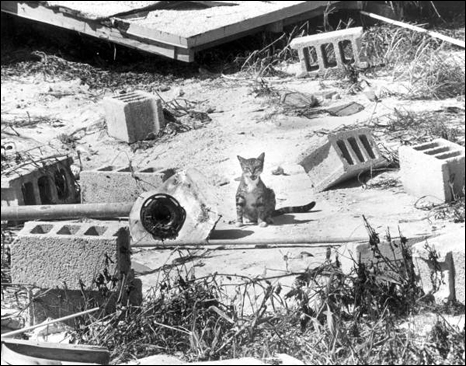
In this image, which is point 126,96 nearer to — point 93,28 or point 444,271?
point 93,28

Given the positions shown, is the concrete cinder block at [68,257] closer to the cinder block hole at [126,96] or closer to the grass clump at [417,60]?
the cinder block hole at [126,96]

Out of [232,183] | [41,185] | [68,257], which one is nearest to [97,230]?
[68,257]

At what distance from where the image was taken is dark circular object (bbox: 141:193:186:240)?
26.3ft

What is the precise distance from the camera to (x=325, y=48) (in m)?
12.1

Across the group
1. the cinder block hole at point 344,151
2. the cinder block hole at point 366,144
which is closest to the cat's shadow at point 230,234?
the cinder block hole at point 344,151

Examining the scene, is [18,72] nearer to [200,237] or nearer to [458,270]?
[200,237]

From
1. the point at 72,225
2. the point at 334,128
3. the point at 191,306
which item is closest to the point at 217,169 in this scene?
the point at 334,128

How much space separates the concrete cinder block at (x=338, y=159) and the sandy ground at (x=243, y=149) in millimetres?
115

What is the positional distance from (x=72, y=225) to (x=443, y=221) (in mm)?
2798

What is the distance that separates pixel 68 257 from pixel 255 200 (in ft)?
7.60

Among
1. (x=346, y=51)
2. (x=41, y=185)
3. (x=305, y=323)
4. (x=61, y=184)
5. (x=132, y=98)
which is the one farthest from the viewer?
(x=346, y=51)

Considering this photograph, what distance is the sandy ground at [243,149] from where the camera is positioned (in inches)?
303

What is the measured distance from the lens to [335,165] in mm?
9000

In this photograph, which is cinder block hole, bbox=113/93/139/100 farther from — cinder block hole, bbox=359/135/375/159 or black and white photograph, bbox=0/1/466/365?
cinder block hole, bbox=359/135/375/159
